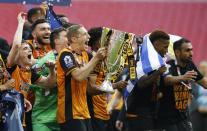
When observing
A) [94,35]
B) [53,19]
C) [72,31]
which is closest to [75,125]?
[72,31]

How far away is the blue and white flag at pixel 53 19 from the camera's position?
13.5 metres

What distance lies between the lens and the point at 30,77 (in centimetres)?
1240

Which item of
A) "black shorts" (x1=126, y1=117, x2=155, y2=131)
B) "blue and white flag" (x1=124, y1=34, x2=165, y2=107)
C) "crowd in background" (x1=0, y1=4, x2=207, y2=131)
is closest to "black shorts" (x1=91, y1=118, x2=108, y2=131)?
"crowd in background" (x1=0, y1=4, x2=207, y2=131)

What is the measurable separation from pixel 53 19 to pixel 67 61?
185 cm

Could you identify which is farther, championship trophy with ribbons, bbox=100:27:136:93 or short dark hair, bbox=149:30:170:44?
short dark hair, bbox=149:30:170:44

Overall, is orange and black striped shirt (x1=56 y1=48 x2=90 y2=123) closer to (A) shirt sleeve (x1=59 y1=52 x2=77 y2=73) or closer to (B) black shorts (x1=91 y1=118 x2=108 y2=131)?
(A) shirt sleeve (x1=59 y1=52 x2=77 y2=73)

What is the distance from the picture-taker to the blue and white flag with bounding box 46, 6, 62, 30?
13477mm

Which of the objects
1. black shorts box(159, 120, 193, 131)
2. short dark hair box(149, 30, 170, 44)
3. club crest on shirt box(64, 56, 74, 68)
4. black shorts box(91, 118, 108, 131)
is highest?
short dark hair box(149, 30, 170, 44)

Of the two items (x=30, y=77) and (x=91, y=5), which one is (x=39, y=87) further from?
(x=91, y=5)

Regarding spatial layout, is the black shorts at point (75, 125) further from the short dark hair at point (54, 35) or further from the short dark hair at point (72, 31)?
the short dark hair at point (54, 35)

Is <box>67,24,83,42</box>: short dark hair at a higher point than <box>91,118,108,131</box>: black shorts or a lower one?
higher

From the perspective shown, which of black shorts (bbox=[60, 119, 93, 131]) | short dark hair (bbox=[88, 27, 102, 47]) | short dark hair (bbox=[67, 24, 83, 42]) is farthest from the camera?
short dark hair (bbox=[88, 27, 102, 47])

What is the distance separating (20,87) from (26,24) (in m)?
1.81

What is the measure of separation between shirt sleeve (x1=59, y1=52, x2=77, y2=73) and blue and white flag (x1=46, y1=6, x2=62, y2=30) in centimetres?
170
